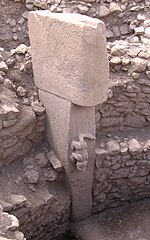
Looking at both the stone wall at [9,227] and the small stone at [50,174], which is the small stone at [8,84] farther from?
the stone wall at [9,227]

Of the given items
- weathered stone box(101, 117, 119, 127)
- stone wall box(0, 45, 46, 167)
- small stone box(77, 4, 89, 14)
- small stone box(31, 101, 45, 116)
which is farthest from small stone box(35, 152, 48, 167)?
small stone box(77, 4, 89, 14)

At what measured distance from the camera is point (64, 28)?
437 cm

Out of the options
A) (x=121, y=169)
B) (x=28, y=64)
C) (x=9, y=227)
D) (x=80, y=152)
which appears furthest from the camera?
(x=121, y=169)

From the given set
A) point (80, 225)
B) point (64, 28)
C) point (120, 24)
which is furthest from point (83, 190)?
point (120, 24)

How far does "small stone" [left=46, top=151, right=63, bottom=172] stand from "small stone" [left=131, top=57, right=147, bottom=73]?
1.42 meters

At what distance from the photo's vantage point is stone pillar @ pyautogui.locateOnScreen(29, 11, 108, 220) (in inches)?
169

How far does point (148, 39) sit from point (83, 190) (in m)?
2.15

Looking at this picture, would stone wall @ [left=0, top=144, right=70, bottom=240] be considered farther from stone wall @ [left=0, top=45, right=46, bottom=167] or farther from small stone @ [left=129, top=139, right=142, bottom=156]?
small stone @ [left=129, top=139, right=142, bottom=156]

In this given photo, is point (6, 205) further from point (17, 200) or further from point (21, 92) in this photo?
point (21, 92)

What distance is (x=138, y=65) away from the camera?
209 inches

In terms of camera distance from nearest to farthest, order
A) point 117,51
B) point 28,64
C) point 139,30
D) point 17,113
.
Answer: point 17,113 < point 28,64 < point 117,51 < point 139,30

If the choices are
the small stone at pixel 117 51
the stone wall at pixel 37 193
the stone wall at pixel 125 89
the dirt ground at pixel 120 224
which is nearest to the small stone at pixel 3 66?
the stone wall at pixel 37 193

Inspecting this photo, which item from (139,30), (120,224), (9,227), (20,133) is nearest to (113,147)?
(120,224)

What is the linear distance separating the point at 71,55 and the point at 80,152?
1.06 metres
